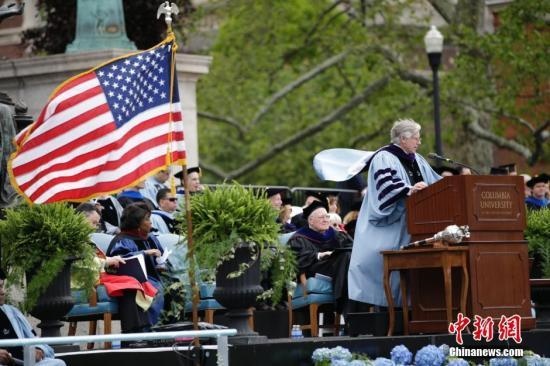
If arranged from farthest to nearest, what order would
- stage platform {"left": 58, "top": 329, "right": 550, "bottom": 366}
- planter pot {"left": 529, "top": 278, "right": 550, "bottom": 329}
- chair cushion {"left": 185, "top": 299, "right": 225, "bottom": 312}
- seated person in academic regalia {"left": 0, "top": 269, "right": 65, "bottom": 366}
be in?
planter pot {"left": 529, "top": 278, "right": 550, "bottom": 329}, chair cushion {"left": 185, "top": 299, "right": 225, "bottom": 312}, stage platform {"left": 58, "top": 329, "right": 550, "bottom": 366}, seated person in academic regalia {"left": 0, "top": 269, "right": 65, "bottom": 366}

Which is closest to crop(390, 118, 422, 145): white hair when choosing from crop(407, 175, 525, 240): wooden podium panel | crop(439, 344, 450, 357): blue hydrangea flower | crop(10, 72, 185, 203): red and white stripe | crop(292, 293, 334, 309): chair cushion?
crop(407, 175, 525, 240): wooden podium panel

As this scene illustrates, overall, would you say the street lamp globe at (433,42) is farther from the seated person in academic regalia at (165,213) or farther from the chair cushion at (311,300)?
the chair cushion at (311,300)

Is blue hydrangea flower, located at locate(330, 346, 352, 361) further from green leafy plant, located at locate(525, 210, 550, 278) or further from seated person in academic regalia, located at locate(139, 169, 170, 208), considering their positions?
seated person in academic regalia, located at locate(139, 169, 170, 208)

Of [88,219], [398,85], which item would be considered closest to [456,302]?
[88,219]

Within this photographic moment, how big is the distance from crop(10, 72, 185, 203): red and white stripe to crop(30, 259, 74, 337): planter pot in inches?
Result: 84.7

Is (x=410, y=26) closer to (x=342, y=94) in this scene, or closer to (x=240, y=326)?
(x=342, y=94)

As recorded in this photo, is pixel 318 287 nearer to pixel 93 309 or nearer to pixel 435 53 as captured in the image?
pixel 93 309

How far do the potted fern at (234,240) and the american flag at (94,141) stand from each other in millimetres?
1626

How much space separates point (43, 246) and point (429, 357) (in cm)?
375

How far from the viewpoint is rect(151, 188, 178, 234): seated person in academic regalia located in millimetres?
19094

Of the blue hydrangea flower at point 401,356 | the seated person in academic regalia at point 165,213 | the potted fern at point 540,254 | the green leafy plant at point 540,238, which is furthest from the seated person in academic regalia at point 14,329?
the green leafy plant at point 540,238

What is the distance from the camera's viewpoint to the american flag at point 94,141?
14.1 metres

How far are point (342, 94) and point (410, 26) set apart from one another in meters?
3.88

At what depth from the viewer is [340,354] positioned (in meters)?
15.2
